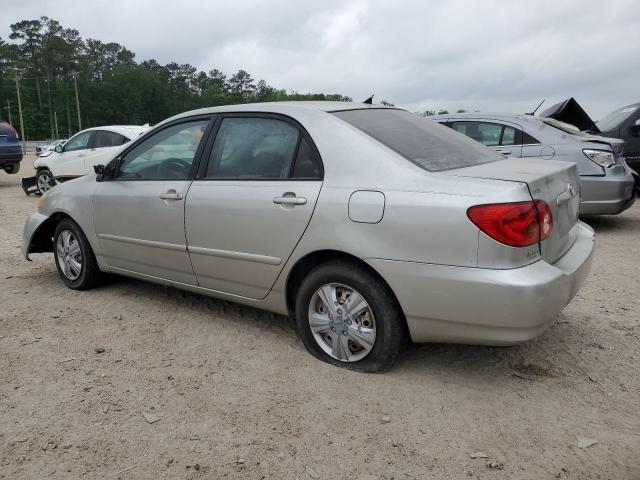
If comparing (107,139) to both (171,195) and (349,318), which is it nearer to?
(171,195)

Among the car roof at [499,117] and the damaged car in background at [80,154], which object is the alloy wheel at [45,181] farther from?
the car roof at [499,117]

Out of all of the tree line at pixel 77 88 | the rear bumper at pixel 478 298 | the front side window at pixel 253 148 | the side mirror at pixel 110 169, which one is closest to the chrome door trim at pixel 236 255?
the front side window at pixel 253 148

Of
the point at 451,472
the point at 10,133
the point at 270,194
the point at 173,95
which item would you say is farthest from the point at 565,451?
the point at 173,95

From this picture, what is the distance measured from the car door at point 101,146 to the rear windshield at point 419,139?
9256 millimetres

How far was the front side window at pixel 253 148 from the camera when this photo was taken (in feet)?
11.9

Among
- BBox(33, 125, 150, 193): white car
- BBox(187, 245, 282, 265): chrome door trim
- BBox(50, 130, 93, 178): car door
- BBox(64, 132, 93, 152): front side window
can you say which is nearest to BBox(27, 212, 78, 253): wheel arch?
BBox(187, 245, 282, 265): chrome door trim

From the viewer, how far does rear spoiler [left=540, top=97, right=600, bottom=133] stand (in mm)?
10172

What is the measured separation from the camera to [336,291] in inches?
131

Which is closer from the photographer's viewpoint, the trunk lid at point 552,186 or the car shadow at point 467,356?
the trunk lid at point 552,186

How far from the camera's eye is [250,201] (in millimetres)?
3619

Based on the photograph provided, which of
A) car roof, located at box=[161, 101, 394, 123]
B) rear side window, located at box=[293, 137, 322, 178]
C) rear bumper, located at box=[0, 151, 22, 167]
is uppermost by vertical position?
car roof, located at box=[161, 101, 394, 123]

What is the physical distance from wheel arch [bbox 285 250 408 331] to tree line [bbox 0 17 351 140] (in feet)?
309

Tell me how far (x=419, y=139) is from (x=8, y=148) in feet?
47.9

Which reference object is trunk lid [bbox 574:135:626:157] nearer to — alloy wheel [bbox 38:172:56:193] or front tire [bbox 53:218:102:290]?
front tire [bbox 53:218:102:290]
